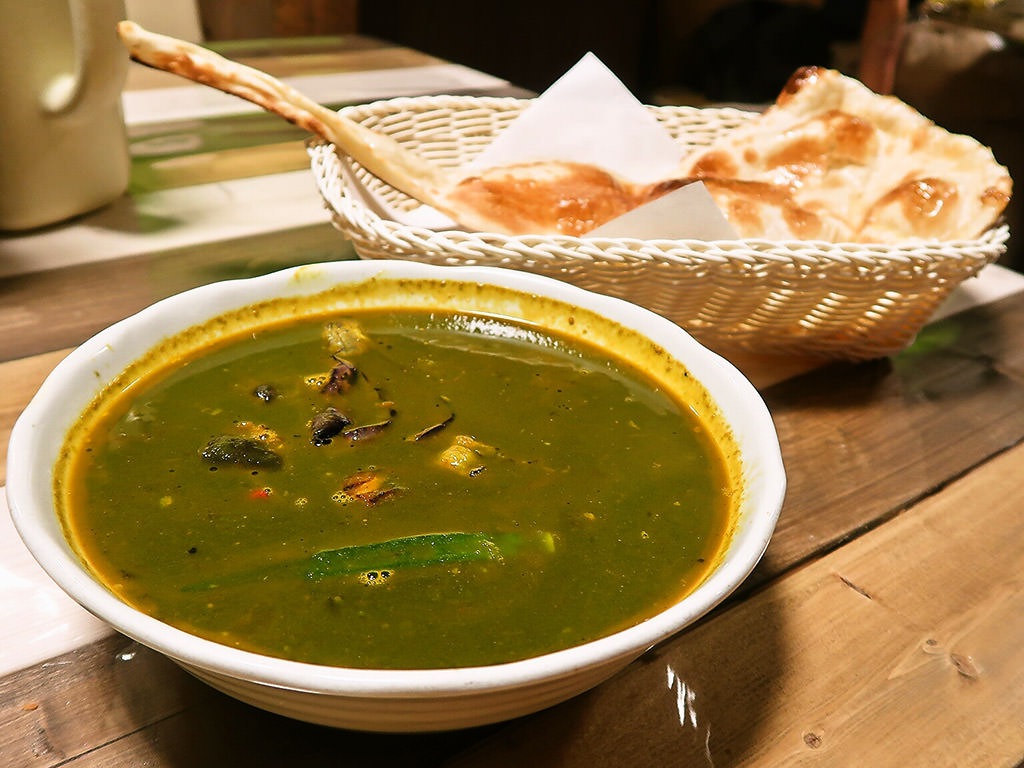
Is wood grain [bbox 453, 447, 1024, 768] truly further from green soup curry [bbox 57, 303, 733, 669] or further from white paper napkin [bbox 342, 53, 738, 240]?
white paper napkin [bbox 342, 53, 738, 240]

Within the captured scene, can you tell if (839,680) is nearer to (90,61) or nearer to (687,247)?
(687,247)

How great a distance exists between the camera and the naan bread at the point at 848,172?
1936 millimetres

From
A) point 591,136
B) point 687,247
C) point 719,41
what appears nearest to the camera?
point 687,247

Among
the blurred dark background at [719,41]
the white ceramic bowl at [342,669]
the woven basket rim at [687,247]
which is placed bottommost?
the blurred dark background at [719,41]

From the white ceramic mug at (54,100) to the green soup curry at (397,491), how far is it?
0.97m

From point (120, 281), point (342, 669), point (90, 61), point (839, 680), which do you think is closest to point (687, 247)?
point (839, 680)

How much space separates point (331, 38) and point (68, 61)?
7.32 feet

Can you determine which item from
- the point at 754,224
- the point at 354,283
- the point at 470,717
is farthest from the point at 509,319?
the point at 470,717

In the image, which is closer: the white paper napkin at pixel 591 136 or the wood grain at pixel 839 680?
the wood grain at pixel 839 680

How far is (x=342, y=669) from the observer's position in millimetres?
795

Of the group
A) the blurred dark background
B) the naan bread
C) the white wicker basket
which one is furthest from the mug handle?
the blurred dark background

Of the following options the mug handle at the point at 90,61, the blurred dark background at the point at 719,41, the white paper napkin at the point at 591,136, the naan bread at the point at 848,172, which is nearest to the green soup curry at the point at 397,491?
the naan bread at the point at 848,172

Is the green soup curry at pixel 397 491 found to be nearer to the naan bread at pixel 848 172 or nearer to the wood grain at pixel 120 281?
the wood grain at pixel 120 281

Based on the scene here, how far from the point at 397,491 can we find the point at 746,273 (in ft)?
2.67
